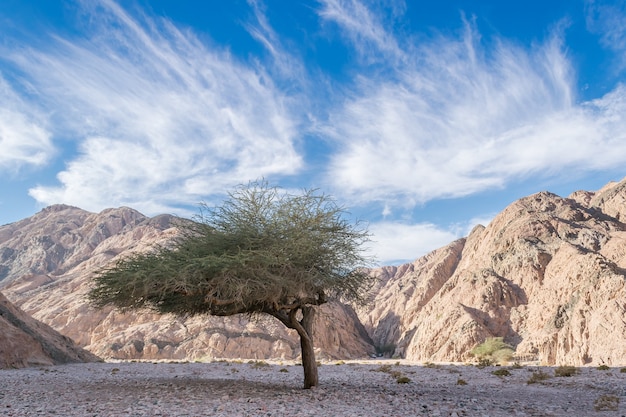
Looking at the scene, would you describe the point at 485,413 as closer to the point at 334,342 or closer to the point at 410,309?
the point at 334,342

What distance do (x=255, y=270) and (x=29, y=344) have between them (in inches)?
1029

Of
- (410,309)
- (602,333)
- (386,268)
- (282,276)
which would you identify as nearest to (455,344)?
(602,333)

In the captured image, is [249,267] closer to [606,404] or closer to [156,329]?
[606,404]

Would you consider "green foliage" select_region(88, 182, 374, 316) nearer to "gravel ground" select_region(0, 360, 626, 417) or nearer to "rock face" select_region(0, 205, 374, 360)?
"gravel ground" select_region(0, 360, 626, 417)

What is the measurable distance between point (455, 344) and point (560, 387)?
3553 cm

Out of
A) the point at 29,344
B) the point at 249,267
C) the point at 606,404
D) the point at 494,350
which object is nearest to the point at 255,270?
the point at 249,267

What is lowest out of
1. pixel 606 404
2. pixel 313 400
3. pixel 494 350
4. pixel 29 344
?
pixel 313 400

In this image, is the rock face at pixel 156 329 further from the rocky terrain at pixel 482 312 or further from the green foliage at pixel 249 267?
the green foliage at pixel 249 267

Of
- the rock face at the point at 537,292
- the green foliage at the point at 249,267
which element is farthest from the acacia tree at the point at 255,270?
the rock face at the point at 537,292

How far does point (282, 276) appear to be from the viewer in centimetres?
1476

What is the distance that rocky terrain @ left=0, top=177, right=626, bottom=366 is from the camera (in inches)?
1597

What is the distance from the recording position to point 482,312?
54375 mm

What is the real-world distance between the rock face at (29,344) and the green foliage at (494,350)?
38521mm

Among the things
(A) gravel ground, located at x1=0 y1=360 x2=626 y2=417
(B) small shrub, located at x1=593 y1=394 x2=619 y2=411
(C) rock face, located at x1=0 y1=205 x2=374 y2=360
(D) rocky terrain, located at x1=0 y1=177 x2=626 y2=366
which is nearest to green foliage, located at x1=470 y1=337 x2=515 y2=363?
(D) rocky terrain, located at x1=0 y1=177 x2=626 y2=366
